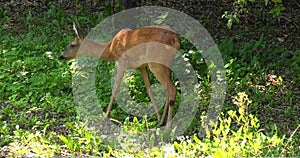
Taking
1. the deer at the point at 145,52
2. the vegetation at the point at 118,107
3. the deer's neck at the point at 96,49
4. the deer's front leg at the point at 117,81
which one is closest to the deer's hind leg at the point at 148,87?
the deer at the point at 145,52

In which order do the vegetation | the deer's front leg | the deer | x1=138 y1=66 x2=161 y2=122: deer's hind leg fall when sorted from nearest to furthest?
the vegetation → the deer → the deer's front leg → x1=138 y1=66 x2=161 y2=122: deer's hind leg

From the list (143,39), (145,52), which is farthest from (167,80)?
(143,39)

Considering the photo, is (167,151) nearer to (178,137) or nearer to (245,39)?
(178,137)

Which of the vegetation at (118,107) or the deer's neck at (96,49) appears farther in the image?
the deer's neck at (96,49)

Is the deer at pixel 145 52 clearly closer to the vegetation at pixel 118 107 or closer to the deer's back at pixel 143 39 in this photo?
the deer's back at pixel 143 39

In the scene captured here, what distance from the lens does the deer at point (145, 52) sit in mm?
7207

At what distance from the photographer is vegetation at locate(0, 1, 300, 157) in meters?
6.46

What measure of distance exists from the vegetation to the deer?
427 mm

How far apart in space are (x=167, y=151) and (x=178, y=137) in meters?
0.67

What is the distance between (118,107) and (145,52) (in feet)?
3.30

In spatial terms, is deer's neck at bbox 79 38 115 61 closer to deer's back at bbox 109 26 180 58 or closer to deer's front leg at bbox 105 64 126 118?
deer's back at bbox 109 26 180 58

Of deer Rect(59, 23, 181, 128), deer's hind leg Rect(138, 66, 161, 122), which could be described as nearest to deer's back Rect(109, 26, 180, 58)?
deer Rect(59, 23, 181, 128)

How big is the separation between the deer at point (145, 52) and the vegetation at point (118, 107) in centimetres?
43

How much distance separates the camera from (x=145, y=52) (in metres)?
7.29
